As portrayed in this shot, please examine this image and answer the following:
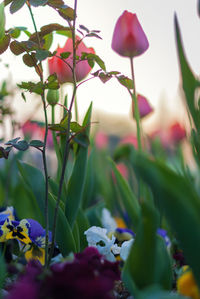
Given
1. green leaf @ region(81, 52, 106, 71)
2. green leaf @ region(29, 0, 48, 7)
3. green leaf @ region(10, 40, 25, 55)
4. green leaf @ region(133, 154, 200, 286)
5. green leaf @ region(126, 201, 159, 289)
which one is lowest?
green leaf @ region(126, 201, 159, 289)

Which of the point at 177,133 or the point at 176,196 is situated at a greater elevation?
the point at 176,196

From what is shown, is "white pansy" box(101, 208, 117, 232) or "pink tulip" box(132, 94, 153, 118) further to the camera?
"pink tulip" box(132, 94, 153, 118)

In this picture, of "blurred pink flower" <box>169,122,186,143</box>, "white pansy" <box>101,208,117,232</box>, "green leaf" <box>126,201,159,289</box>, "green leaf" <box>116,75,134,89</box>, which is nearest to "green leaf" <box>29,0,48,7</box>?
"green leaf" <box>116,75,134,89</box>

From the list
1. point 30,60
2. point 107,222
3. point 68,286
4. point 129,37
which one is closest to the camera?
point 68,286

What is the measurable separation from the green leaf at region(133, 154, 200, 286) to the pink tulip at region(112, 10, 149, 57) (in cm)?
52

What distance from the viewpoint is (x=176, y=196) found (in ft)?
Answer: 1.25

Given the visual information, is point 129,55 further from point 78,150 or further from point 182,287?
point 182,287

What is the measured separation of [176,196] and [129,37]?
557 millimetres

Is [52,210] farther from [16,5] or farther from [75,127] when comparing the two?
[16,5]

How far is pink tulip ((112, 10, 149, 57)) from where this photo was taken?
84cm

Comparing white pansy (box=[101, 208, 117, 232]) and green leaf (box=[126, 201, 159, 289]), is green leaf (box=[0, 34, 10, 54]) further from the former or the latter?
white pansy (box=[101, 208, 117, 232])

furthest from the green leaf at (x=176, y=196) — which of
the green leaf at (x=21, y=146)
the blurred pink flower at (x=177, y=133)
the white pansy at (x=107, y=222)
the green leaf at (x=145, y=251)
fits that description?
the blurred pink flower at (x=177, y=133)

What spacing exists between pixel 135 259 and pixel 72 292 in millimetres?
138

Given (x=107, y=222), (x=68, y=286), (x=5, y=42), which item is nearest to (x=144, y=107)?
(x=107, y=222)
